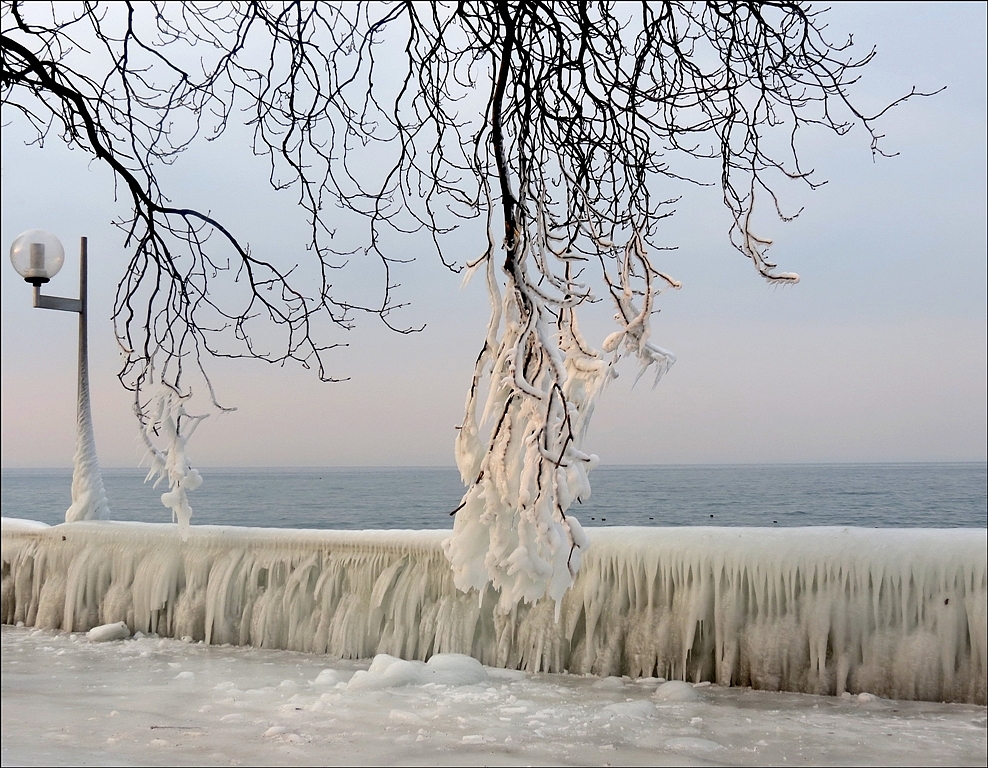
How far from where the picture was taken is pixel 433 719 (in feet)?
10.6

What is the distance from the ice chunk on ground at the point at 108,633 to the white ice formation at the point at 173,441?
2.82 m

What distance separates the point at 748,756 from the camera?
9.32 feet

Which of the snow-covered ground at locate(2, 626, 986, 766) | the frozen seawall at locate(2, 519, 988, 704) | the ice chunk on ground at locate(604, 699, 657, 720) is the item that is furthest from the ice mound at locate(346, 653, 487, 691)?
the ice chunk on ground at locate(604, 699, 657, 720)

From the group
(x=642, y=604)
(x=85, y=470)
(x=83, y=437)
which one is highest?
(x=83, y=437)

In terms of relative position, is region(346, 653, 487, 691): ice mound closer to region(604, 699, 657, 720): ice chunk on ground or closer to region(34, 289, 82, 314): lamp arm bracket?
region(604, 699, 657, 720): ice chunk on ground

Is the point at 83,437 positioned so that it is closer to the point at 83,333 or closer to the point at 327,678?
the point at 83,333

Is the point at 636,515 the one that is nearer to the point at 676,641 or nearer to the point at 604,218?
the point at 676,641

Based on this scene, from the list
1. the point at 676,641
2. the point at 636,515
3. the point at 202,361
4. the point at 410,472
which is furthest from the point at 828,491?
the point at 202,361

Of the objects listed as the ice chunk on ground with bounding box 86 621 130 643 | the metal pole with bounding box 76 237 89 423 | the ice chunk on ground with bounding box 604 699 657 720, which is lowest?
the ice chunk on ground with bounding box 86 621 130 643

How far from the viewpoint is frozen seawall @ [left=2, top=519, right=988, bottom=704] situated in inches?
134

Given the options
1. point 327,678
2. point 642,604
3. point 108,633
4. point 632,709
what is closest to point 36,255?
point 108,633

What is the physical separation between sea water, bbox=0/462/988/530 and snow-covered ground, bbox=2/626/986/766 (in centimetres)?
607

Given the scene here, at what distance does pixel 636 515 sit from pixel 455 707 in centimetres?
853

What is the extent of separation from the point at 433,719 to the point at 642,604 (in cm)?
98
